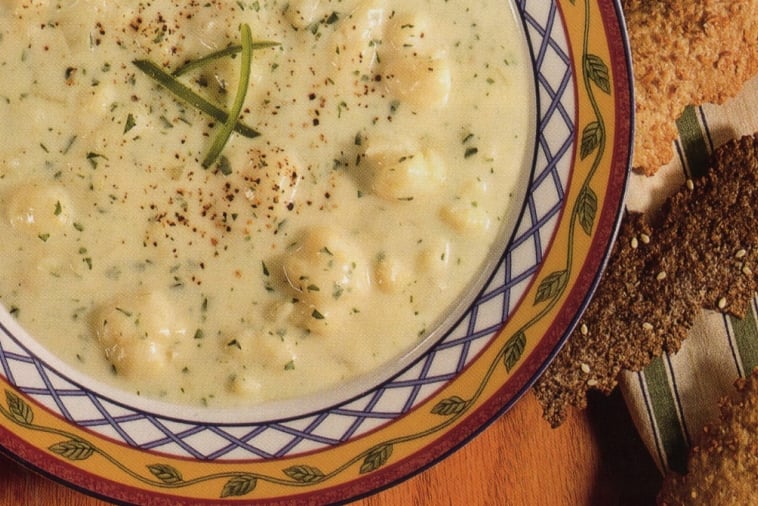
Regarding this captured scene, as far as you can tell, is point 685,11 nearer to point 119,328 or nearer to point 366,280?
point 366,280

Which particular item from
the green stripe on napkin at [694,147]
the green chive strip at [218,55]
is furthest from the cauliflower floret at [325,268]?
the green stripe on napkin at [694,147]

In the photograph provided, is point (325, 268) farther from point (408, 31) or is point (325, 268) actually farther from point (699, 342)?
point (699, 342)

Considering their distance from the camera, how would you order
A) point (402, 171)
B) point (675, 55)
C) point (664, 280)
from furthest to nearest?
point (664, 280) < point (675, 55) < point (402, 171)

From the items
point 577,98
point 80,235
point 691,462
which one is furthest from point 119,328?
point 691,462

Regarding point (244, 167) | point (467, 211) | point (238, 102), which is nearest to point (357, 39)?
point (238, 102)

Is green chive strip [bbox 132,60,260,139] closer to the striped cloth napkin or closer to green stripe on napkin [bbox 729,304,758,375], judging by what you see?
the striped cloth napkin

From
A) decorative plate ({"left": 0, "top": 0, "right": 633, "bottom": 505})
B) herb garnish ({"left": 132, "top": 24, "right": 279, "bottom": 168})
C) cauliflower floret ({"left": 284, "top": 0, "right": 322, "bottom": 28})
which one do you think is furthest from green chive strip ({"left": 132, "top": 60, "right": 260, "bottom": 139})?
decorative plate ({"left": 0, "top": 0, "right": 633, "bottom": 505})

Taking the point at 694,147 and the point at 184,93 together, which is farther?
the point at 694,147
